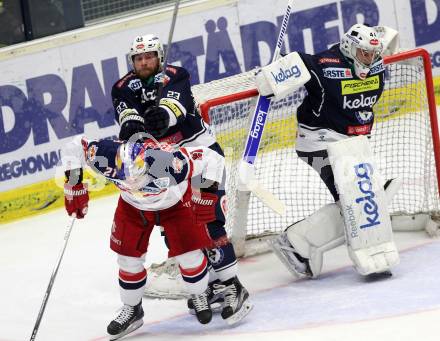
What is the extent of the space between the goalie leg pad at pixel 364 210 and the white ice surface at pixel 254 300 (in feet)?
0.41

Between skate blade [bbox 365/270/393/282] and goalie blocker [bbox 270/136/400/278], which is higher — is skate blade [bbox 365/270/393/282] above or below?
below

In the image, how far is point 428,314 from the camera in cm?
392

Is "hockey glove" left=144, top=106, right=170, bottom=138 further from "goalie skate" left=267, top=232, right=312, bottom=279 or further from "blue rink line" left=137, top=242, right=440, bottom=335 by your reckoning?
"goalie skate" left=267, top=232, right=312, bottom=279

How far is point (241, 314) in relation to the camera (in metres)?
4.25

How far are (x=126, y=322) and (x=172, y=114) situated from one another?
83 cm

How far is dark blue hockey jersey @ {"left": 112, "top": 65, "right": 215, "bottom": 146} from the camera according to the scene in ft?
14.1

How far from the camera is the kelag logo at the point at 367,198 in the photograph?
455 cm

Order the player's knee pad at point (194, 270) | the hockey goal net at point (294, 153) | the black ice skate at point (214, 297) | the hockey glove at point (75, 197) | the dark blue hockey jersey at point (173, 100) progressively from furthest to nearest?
the hockey goal net at point (294, 153) < the black ice skate at point (214, 297) < the dark blue hockey jersey at point (173, 100) < the hockey glove at point (75, 197) < the player's knee pad at point (194, 270)

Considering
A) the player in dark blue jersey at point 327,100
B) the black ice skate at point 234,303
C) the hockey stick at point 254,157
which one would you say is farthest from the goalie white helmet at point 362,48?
the black ice skate at point 234,303

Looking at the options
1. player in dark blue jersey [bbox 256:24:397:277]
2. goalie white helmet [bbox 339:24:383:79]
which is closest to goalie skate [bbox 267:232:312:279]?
player in dark blue jersey [bbox 256:24:397:277]

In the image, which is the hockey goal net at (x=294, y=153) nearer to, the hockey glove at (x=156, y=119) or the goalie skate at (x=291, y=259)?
the goalie skate at (x=291, y=259)

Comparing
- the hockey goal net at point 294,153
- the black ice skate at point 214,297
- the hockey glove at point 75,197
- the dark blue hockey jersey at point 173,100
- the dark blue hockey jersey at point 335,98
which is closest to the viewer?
the hockey glove at point 75,197

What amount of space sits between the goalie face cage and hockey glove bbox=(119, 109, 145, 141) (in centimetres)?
58

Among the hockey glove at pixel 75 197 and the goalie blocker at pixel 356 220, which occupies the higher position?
the hockey glove at pixel 75 197
